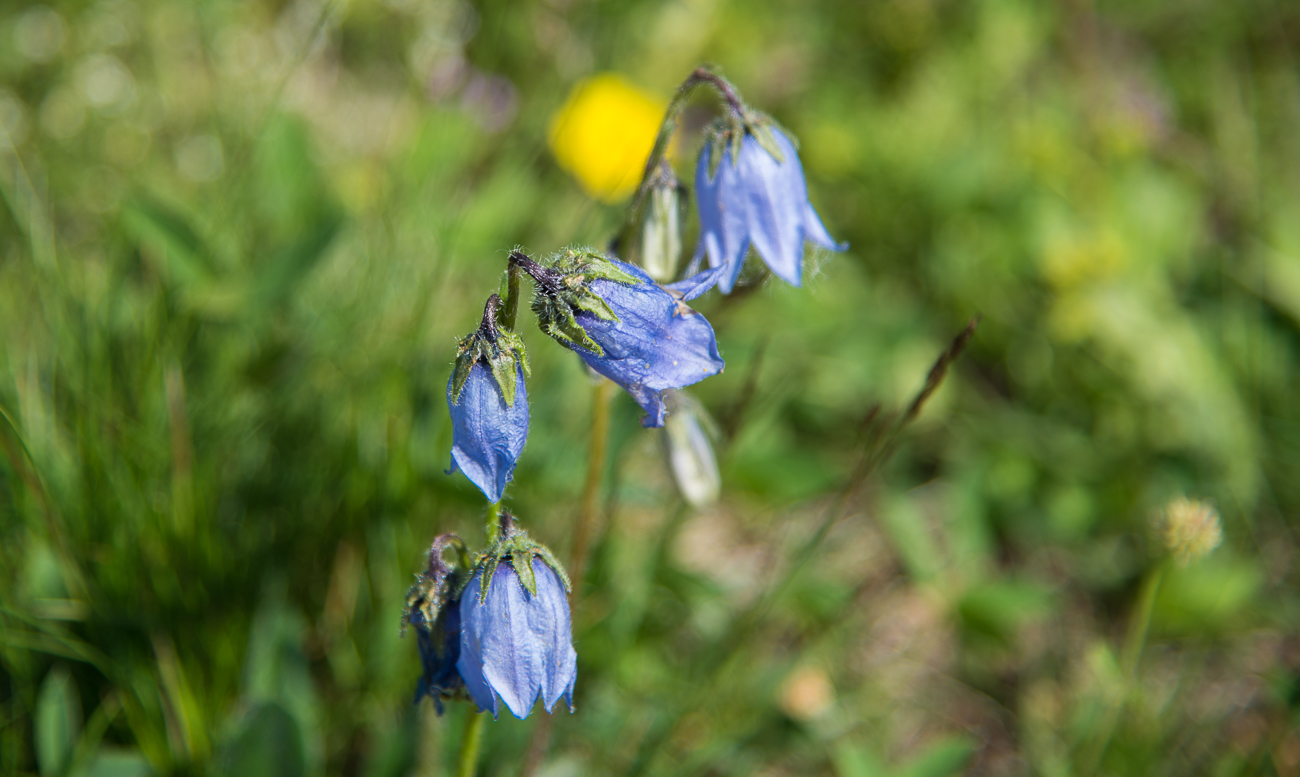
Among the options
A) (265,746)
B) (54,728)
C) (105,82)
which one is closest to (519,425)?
(265,746)

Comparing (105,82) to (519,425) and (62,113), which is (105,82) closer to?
(62,113)

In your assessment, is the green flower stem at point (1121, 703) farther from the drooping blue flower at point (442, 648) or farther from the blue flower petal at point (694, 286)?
the drooping blue flower at point (442, 648)

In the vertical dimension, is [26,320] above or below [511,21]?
below

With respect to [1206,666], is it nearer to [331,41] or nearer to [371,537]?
[371,537]

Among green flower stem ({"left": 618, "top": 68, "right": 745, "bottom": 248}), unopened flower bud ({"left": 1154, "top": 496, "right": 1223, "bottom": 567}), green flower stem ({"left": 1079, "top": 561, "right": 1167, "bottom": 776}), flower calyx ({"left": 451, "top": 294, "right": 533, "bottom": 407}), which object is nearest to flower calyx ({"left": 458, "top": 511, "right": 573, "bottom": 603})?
flower calyx ({"left": 451, "top": 294, "right": 533, "bottom": 407})

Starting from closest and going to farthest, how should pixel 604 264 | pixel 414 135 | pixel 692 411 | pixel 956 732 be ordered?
pixel 604 264
pixel 692 411
pixel 956 732
pixel 414 135

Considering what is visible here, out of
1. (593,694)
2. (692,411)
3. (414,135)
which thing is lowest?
(593,694)

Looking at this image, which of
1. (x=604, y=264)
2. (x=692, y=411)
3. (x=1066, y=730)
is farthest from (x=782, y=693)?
(x=604, y=264)

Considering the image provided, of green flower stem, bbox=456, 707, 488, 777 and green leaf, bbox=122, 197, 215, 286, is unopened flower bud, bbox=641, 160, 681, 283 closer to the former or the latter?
green flower stem, bbox=456, 707, 488, 777
